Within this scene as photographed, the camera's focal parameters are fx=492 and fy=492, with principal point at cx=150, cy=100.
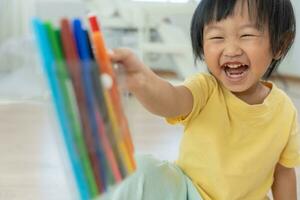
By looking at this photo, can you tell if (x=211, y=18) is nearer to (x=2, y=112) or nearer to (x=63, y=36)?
(x=63, y=36)

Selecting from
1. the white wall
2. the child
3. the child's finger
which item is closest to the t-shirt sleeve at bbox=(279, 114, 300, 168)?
the child

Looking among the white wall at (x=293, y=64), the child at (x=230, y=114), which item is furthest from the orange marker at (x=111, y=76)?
the white wall at (x=293, y=64)

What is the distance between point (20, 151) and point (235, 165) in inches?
27.0

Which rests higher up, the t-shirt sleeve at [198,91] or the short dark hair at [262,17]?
the short dark hair at [262,17]

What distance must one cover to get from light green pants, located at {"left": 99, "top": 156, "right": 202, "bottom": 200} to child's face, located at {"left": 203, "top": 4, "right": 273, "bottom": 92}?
0.14 m

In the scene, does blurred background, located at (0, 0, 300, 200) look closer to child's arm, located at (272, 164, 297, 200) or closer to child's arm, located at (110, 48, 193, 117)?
child's arm, located at (110, 48, 193, 117)

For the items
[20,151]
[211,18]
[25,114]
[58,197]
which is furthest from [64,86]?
[25,114]

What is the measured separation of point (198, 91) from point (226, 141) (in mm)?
83

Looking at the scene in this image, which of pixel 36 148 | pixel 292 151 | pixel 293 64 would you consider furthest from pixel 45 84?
pixel 293 64

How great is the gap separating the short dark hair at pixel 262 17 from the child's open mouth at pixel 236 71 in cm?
5

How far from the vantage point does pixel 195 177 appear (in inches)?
26.3

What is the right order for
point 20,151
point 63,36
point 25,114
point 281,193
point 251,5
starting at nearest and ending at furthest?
point 63,36, point 251,5, point 281,193, point 20,151, point 25,114

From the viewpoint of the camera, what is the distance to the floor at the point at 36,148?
3.11 feet

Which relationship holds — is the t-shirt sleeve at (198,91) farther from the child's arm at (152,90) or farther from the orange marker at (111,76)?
the orange marker at (111,76)
